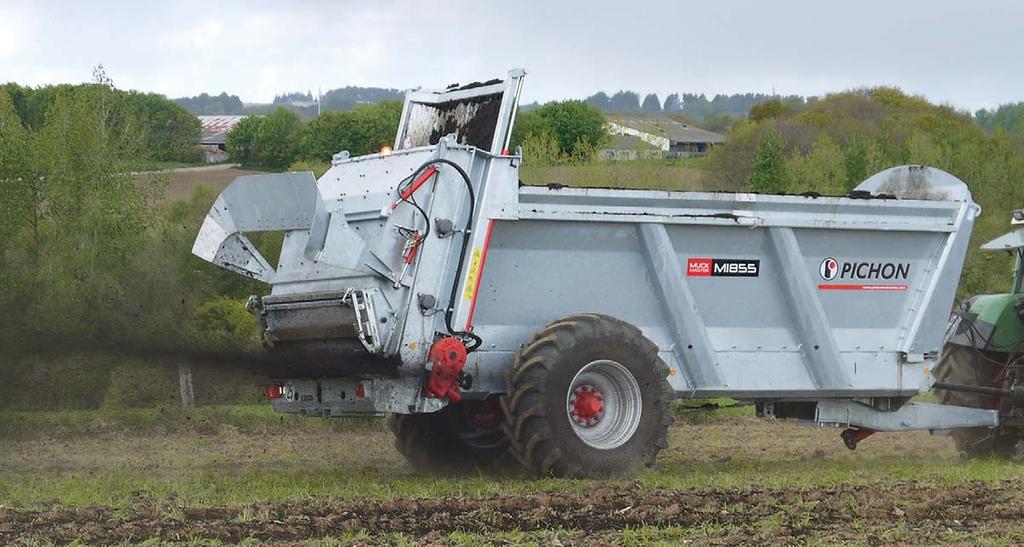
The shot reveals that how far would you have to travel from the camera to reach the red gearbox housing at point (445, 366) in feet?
38.4

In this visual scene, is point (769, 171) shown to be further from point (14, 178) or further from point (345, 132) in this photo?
point (14, 178)

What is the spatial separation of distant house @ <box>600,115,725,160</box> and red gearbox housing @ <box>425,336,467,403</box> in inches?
1333

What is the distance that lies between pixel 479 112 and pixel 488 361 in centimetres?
236

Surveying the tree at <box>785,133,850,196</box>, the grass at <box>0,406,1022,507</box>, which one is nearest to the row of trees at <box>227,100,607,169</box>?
the tree at <box>785,133,850,196</box>

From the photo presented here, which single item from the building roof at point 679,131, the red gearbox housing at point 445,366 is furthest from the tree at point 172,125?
the building roof at point 679,131

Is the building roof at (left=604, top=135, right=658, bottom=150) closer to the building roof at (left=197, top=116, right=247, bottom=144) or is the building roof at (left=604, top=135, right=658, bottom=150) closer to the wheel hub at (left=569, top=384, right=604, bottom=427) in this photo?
the building roof at (left=197, top=116, right=247, bottom=144)

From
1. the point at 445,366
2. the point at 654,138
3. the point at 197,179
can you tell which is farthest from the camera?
the point at 654,138

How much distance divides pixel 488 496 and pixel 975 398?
653 cm

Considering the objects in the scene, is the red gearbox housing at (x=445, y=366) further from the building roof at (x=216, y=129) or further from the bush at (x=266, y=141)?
the building roof at (x=216, y=129)

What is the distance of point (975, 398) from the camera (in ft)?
49.1

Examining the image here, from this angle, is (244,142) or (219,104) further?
(219,104)

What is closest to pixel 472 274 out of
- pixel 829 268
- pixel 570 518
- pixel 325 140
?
pixel 570 518

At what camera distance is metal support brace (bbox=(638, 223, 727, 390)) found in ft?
41.8

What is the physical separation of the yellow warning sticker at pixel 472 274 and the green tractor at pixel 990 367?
17.8 ft
